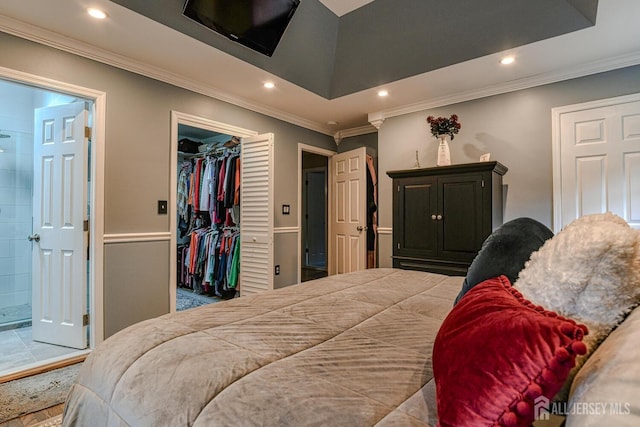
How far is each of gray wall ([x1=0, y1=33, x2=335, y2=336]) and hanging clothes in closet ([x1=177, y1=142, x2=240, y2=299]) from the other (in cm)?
115

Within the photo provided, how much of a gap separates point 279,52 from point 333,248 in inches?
112

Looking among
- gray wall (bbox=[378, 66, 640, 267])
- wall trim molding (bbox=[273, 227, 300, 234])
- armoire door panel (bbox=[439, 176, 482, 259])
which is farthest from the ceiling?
wall trim molding (bbox=[273, 227, 300, 234])

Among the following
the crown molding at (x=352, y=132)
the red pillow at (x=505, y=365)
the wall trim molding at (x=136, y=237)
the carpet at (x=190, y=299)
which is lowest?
the carpet at (x=190, y=299)

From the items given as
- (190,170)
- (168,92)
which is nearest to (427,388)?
(168,92)

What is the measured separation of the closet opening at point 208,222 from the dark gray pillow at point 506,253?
343 centimetres

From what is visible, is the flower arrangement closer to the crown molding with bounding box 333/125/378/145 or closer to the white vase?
the white vase

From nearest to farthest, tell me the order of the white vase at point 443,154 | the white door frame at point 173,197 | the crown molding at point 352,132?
1. the white door frame at point 173,197
2. the white vase at point 443,154
3. the crown molding at point 352,132

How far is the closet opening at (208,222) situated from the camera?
421 cm

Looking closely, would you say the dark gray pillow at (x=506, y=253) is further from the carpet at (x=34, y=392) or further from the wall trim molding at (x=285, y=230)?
the wall trim molding at (x=285, y=230)

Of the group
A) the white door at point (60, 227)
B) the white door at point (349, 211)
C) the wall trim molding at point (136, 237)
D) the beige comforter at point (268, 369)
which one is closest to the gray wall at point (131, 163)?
the wall trim molding at point (136, 237)

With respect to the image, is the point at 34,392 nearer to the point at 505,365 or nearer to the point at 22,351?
the point at 22,351

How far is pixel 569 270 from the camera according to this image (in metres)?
0.64

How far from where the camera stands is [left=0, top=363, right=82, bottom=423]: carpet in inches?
74.3

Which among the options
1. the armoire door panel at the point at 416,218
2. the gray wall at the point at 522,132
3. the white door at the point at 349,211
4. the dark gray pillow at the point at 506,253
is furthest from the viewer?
the white door at the point at 349,211
